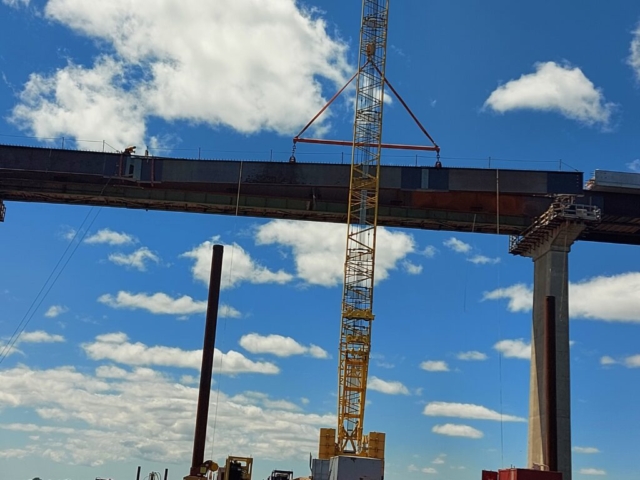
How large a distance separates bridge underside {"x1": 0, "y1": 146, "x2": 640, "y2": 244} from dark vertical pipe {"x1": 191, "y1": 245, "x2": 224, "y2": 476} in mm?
12534

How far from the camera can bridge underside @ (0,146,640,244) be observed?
6925 cm

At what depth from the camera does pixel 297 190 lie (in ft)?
237

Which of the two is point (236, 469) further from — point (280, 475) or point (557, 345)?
point (557, 345)

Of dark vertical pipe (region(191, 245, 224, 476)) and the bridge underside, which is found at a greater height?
the bridge underside

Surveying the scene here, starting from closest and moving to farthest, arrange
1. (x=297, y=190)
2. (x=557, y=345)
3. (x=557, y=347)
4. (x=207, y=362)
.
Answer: (x=207, y=362)
(x=557, y=347)
(x=557, y=345)
(x=297, y=190)

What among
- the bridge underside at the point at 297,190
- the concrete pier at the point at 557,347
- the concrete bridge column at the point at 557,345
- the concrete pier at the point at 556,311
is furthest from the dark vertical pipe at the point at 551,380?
the bridge underside at the point at 297,190

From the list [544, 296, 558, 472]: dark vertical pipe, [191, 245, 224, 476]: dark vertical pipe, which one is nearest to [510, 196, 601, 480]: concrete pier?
[544, 296, 558, 472]: dark vertical pipe

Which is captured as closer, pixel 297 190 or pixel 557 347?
pixel 557 347

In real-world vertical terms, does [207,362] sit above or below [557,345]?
below

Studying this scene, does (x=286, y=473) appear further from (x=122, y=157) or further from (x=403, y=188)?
(x=122, y=157)

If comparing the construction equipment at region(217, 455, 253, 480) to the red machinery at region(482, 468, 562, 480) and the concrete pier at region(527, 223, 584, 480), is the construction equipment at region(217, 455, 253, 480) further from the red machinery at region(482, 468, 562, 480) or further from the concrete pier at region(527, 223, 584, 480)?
the concrete pier at region(527, 223, 584, 480)

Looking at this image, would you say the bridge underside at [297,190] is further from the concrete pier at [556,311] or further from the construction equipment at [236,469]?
the construction equipment at [236,469]

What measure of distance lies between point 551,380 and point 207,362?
78.4 ft

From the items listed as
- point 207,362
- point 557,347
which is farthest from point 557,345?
point 207,362
